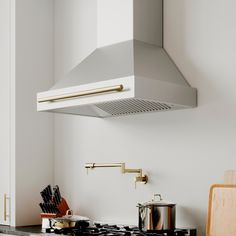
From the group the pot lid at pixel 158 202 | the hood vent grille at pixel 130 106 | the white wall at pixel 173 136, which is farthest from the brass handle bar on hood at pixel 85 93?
the pot lid at pixel 158 202

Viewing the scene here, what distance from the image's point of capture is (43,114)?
12.7 ft

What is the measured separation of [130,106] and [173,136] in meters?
0.30

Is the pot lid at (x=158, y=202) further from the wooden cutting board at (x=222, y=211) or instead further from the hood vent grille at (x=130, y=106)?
the hood vent grille at (x=130, y=106)

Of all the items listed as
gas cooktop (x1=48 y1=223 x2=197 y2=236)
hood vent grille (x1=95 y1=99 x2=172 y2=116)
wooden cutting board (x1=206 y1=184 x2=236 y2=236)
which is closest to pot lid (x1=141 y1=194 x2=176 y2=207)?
gas cooktop (x1=48 y1=223 x2=197 y2=236)

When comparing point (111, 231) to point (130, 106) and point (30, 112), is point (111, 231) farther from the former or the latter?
point (30, 112)

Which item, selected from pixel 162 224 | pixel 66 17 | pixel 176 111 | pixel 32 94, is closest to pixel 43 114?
pixel 32 94

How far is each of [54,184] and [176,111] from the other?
119cm

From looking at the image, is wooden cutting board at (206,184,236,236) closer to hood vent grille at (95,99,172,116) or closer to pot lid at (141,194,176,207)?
pot lid at (141,194,176,207)

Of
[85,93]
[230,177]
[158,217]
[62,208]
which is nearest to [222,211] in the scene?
[230,177]

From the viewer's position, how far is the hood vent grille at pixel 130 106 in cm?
298

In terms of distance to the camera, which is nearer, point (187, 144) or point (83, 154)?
point (187, 144)

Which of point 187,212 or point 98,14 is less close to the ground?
point 98,14

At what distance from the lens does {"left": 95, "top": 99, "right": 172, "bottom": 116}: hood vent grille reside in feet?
9.78

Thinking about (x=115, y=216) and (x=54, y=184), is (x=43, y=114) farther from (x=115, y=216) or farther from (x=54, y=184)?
(x=115, y=216)
